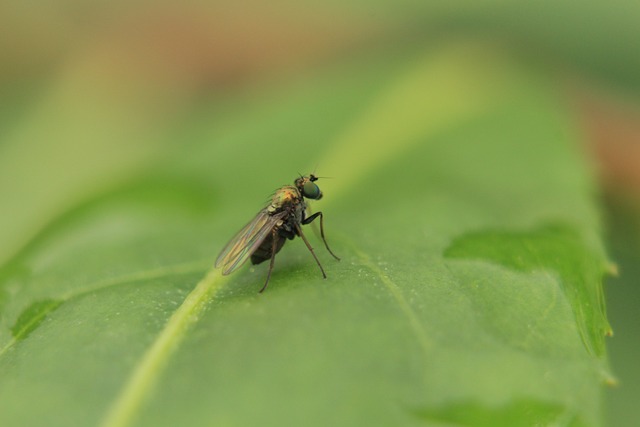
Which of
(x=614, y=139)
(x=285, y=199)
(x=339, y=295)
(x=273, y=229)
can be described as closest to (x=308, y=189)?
(x=285, y=199)

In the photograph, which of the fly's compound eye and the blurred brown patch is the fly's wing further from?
the blurred brown patch

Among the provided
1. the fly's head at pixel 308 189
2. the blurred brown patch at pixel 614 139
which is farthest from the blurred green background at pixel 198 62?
the fly's head at pixel 308 189

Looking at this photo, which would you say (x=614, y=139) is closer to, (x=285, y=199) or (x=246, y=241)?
(x=285, y=199)

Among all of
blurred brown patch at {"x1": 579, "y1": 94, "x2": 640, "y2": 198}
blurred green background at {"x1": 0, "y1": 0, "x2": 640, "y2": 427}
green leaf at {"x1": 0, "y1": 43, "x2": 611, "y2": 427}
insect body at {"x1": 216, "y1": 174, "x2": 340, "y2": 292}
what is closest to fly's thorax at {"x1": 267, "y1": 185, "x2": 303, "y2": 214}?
insect body at {"x1": 216, "y1": 174, "x2": 340, "y2": 292}

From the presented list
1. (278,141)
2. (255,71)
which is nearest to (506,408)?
(278,141)

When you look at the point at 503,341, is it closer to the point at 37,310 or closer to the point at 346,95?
the point at 37,310
